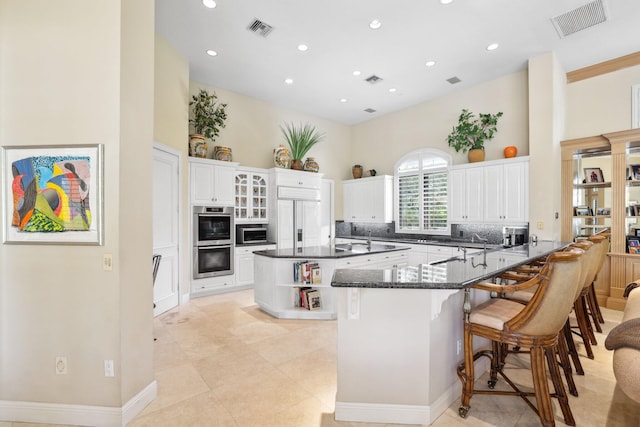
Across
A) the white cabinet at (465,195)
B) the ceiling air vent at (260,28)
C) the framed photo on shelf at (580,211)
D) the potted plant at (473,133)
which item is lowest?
the framed photo on shelf at (580,211)

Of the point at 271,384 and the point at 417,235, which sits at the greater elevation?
the point at 417,235

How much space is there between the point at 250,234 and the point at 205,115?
2299mm

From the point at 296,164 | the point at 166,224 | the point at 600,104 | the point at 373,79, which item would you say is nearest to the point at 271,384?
the point at 166,224

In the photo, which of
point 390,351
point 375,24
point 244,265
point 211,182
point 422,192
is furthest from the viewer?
point 422,192

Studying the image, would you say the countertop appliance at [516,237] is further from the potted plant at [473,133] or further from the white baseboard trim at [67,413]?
the white baseboard trim at [67,413]

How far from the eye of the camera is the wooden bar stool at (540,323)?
5.83ft

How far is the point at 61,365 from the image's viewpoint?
2053mm

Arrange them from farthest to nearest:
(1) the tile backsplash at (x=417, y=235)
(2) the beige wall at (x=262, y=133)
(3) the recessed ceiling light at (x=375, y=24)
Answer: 1. (2) the beige wall at (x=262, y=133)
2. (1) the tile backsplash at (x=417, y=235)
3. (3) the recessed ceiling light at (x=375, y=24)

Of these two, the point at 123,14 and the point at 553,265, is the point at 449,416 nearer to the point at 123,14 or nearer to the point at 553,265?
the point at 553,265

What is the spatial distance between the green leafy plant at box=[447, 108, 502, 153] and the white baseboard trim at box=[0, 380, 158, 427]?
5.97 m

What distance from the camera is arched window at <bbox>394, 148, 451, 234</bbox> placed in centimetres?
593

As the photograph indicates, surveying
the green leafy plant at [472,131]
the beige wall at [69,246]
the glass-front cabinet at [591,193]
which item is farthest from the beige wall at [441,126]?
the beige wall at [69,246]

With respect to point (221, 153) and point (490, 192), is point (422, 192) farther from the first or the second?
point (221, 153)

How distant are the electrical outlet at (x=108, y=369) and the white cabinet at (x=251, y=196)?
369 centimetres
